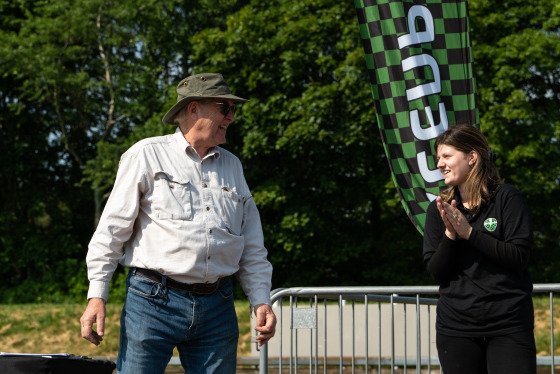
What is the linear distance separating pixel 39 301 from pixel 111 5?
969 cm

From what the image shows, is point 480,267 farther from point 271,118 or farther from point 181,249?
point 271,118

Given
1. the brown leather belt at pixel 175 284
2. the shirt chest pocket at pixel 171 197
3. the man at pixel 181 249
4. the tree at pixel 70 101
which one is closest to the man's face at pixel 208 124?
the man at pixel 181 249

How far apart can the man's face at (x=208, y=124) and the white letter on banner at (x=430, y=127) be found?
Answer: 213 cm

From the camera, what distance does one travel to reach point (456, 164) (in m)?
3.69

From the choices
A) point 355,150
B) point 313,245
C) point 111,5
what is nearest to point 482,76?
point 355,150

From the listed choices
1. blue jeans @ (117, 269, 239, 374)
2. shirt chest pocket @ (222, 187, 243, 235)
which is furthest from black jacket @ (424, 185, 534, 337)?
blue jeans @ (117, 269, 239, 374)

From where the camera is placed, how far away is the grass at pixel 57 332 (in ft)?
47.8

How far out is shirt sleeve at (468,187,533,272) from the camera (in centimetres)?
346

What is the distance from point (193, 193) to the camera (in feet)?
11.4

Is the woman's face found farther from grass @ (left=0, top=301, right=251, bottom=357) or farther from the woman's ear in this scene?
grass @ (left=0, top=301, right=251, bottom=357)

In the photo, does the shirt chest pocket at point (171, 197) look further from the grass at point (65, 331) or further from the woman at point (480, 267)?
the grass at point (65, 331)

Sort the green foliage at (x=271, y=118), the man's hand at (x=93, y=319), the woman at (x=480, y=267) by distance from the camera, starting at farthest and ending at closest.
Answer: the green foliage at (x=271, y=118) < the woman at (x=480, y=267) < the man's hand at (x=93, y=319)

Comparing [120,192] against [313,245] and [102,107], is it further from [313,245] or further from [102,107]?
[102,107]

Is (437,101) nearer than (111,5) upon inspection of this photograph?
Yes
